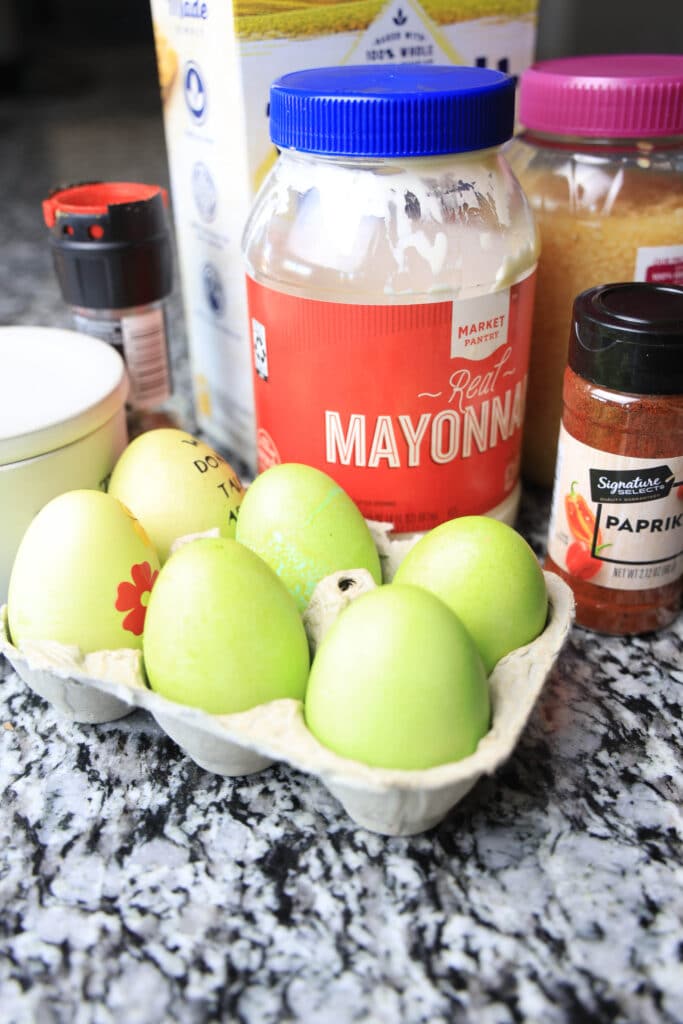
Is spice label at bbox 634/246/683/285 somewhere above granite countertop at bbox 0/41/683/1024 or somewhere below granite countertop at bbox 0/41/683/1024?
above

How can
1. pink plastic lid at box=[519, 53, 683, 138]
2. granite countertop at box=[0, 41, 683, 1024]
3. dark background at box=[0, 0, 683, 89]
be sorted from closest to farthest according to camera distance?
granite countertop at box=[0, 41, 683, 1024], pink plastic lid at box=[519, 53, 683, 138], dark background at box=[0, 0, 683, 89]

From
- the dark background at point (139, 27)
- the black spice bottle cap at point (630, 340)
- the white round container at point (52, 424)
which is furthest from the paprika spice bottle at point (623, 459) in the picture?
the dark background at point (139, 27)

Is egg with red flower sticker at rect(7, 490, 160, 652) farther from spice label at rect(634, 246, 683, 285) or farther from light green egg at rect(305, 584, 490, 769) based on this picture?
spice label at rect(634, 246, 683, 285)

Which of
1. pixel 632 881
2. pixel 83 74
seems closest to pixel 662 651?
pixel 632 881

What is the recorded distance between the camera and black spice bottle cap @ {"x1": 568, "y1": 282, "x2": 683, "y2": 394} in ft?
1.87

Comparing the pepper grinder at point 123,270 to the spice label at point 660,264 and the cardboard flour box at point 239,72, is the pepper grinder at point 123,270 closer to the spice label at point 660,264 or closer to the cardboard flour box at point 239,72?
the cardboard flour box at point 239,72

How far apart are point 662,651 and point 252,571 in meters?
0.34

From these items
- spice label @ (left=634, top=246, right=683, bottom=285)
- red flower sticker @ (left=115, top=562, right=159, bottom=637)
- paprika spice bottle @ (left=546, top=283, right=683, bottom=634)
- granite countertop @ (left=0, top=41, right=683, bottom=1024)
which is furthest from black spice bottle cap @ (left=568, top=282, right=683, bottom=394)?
red flower sticker @ (left=115, top=562, right=159, bottom=637)

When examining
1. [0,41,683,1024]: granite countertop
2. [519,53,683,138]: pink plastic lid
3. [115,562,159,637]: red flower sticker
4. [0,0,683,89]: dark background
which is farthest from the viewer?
[0,0,683,89]: dark background

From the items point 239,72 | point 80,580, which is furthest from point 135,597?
point 239,72

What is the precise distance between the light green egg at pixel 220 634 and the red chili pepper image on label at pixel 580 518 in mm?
242

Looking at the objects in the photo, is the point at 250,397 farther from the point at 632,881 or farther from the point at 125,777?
the point at 632,881

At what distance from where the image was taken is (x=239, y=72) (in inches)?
27.7

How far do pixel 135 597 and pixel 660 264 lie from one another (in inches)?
19.0
